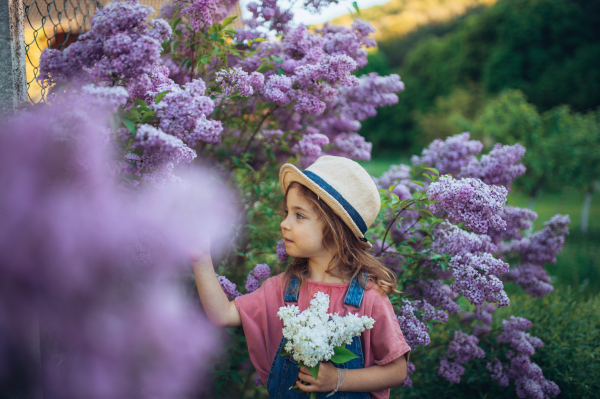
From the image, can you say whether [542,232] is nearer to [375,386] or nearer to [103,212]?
[375,386]

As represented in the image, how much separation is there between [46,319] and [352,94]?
9.01ft

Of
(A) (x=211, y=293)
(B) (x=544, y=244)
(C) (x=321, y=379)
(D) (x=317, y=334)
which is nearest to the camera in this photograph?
(D) (x=317, y=334)

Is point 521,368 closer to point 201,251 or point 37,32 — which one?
point 201,251

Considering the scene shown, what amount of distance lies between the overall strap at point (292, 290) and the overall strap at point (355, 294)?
24cm

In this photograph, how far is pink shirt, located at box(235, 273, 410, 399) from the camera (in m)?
1.62

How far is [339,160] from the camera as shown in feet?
5.75

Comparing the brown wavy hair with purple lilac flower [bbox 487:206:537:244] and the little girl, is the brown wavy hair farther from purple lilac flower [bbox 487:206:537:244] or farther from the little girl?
purple lilac flower [bbox 487:206:537:244]

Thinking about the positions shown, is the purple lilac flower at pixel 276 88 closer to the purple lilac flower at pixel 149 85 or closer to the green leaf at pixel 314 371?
the purple lilac flower at pixel 149 85

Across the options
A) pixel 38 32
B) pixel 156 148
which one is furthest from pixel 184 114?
pixel 38 32

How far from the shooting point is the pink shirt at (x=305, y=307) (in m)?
1.62

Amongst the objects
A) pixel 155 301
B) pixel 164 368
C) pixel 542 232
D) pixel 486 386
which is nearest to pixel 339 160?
pixel 155 301

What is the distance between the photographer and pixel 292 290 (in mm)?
1749

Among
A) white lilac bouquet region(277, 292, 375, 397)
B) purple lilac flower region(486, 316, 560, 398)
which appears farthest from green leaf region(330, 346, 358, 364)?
purple lilac flower region(486, 316, 560, 398)

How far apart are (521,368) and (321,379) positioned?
1842 mm
